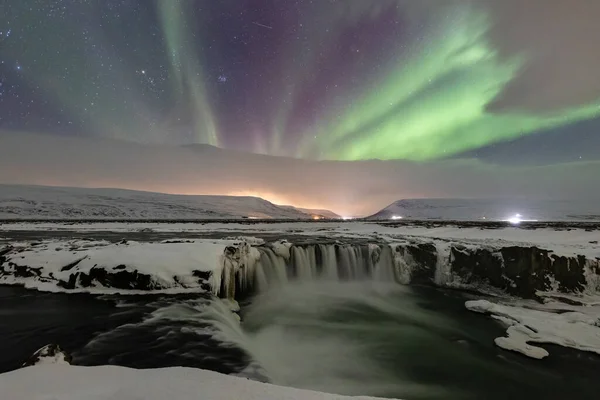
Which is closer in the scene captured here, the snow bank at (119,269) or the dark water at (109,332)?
the dark water at (109,332)

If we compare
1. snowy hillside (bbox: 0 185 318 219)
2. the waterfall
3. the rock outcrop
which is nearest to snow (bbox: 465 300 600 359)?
the waterfall

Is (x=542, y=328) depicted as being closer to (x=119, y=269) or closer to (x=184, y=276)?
(x=184, y=276)

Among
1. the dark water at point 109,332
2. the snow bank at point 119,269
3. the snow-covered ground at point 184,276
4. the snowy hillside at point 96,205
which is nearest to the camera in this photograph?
the dark water at point 109,332

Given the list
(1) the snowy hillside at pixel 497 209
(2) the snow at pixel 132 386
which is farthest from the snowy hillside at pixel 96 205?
(2) the snow at pixel 132 386

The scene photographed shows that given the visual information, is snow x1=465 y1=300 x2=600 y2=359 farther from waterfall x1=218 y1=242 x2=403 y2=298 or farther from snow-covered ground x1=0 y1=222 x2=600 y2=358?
waterfall x1=218 y1=242 x2=403 y2=298

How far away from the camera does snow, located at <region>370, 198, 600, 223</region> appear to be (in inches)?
4409

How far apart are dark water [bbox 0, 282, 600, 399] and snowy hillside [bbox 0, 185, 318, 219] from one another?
106 meters

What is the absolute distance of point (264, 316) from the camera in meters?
12.3

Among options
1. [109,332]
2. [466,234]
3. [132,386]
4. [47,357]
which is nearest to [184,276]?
[109,332]

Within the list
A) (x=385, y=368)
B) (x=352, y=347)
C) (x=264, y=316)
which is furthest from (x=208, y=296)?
(x=385, y=368)

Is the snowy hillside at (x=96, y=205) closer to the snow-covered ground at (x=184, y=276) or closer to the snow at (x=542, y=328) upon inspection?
the snow-covered ground at (x=184, y=276)

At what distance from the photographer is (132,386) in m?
3.55

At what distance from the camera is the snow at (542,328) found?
9695 mm

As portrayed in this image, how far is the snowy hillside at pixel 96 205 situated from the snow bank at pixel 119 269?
99.7 metres
